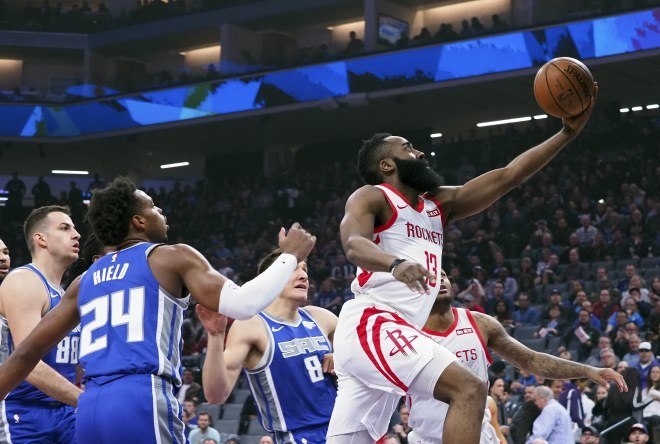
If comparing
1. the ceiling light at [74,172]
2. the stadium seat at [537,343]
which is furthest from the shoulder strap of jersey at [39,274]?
the ceiling light at [74,172]

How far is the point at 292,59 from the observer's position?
29.7 meters

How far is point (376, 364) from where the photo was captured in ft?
17.3

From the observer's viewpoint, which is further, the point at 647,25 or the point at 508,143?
the point at 508,143

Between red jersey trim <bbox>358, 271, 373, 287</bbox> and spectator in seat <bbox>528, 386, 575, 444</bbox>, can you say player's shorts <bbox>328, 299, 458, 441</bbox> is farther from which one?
spectator in seat <bbox>528, 386, 575, 444</bbox>

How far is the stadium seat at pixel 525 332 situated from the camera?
16562 millimetres

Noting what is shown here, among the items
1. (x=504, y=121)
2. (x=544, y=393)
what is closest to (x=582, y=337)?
(x=544, y=393)

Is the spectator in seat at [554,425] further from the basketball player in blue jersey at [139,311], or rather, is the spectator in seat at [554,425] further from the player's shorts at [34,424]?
the basketball player in blue jersey at [139,311]

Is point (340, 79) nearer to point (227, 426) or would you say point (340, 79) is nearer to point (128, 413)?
Result: point (227, 426)

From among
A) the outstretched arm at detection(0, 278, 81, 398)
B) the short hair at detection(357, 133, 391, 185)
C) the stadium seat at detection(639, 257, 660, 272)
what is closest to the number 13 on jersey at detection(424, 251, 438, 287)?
the short hair at detection(357, 133, 391, 185)

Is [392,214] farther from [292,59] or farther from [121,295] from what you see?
[292,59]

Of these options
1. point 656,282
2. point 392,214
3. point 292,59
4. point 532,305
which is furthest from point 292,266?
point 292,59

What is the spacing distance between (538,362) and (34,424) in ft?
10.3

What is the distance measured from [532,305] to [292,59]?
13.9 metres

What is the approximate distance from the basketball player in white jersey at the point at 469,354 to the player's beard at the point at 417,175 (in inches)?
47.4
